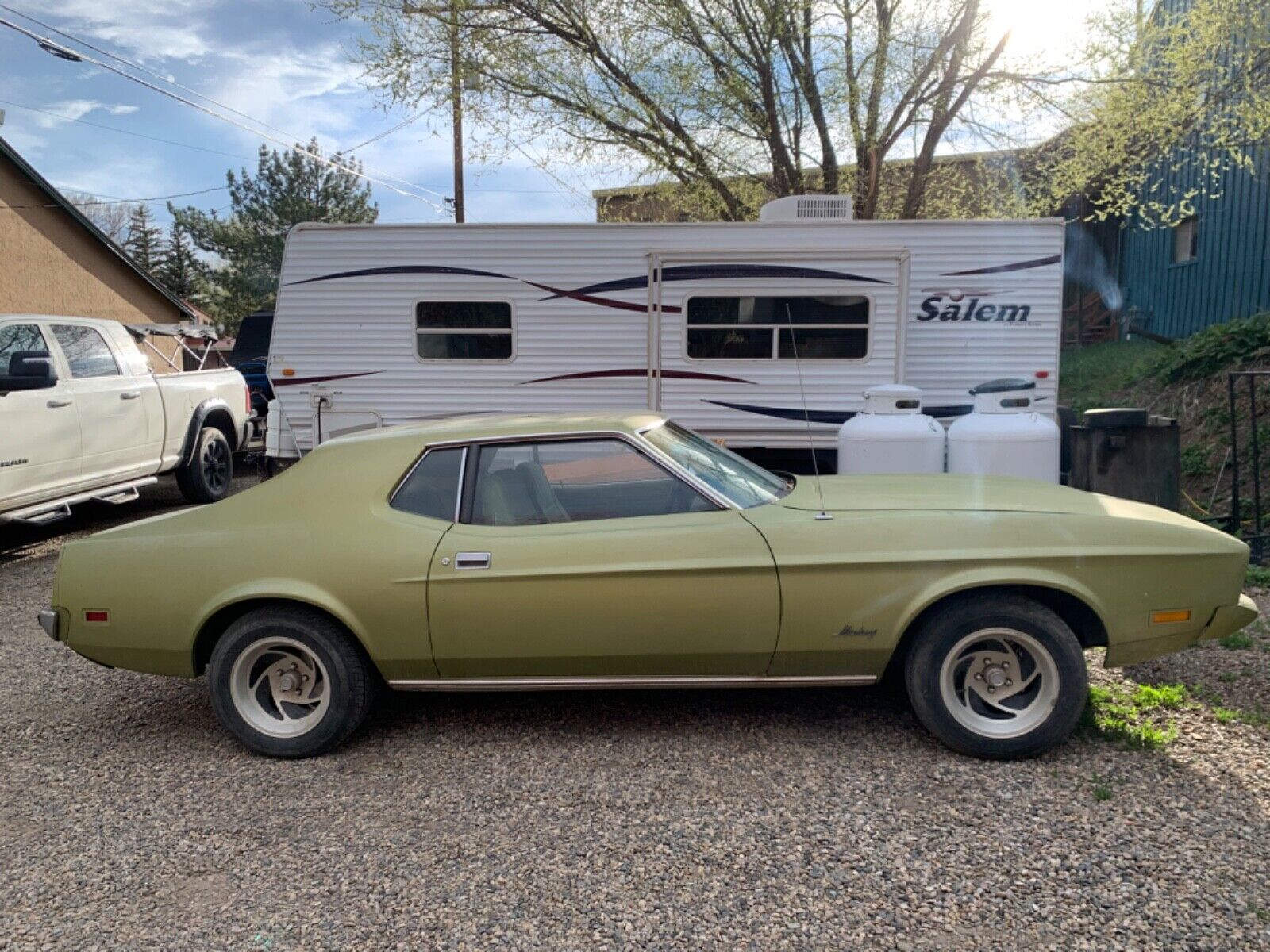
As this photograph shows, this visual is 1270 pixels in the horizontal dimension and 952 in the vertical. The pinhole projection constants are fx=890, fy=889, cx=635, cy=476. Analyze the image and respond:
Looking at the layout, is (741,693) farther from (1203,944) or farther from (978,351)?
(978,351)

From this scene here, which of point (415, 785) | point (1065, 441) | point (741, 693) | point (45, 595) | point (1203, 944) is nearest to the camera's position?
point (1203, 944)

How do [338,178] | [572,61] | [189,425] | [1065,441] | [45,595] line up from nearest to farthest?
[45,595] < [1065,441] < [189,425] < [572,61] < [338,178]

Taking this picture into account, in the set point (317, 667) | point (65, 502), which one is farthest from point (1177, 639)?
point (65, 502)

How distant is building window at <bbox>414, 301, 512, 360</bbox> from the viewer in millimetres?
8195

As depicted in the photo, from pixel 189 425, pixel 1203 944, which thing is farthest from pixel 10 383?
pixel 1203 944

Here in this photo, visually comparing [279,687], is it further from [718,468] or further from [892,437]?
[892,437]

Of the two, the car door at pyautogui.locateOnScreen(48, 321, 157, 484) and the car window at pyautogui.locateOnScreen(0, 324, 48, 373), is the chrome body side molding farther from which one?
the car door at pyautogui.locateOnScreen(48, 321, 157, 484)

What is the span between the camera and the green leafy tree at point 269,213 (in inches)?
1294

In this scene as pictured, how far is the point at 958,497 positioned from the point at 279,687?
297 cm

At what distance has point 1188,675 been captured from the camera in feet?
14.1

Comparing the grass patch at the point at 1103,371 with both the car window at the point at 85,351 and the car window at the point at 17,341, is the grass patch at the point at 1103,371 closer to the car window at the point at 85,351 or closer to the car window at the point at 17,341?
the car window at the point at 85,351

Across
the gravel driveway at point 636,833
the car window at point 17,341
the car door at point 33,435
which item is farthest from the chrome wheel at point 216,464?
the gravel driveway at point 636,833

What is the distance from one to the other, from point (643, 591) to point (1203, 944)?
78.9 inches

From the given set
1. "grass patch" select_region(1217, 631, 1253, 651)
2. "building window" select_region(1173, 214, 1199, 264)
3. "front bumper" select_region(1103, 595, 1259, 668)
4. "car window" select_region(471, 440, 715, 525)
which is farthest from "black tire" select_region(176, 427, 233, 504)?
"building window" select_region(1173, 214, 1199, 264)
